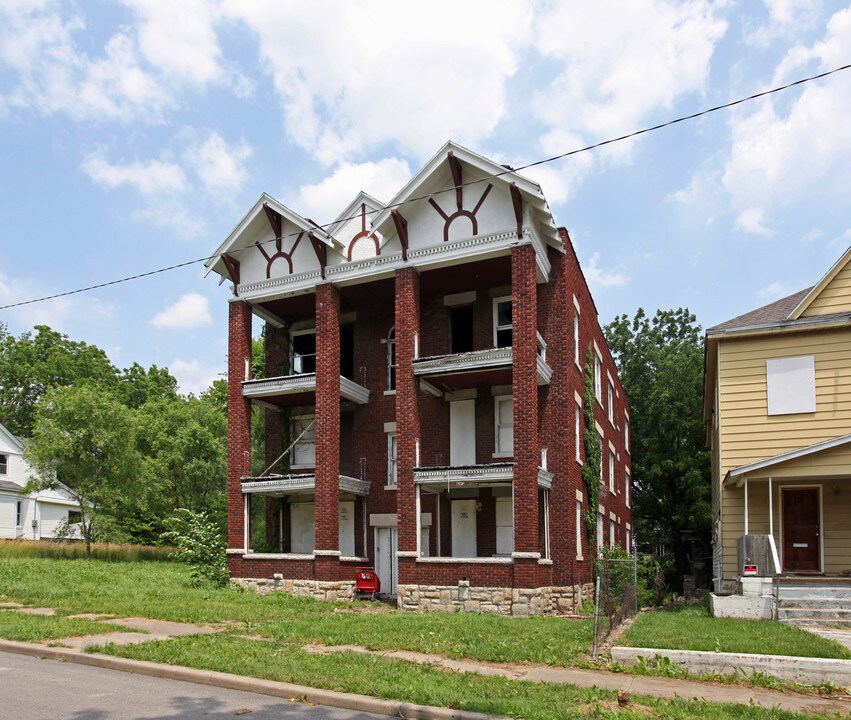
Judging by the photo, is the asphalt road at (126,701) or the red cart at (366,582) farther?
the red cart at (366,582)

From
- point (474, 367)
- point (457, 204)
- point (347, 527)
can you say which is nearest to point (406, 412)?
point (474, 367)

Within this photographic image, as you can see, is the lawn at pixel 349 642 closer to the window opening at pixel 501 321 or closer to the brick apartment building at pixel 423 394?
the brick apartment building at pixel 423 394

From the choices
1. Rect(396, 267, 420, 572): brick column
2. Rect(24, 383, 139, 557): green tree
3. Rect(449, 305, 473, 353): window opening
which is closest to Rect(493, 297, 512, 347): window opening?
Rect(449, 305, 473, 353): window opening

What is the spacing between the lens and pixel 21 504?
165ft

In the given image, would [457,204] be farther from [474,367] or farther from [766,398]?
[766,398]

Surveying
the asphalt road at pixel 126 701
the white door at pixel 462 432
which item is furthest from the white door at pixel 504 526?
the asphalt road at pixel 126 701

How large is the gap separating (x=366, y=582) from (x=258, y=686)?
545 inches

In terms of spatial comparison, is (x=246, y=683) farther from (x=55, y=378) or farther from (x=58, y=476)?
(x=55, y=378)

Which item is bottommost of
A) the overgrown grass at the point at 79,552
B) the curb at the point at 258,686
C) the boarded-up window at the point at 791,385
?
the overgrown grass at the point at 79,552

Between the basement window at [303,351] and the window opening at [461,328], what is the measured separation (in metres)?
5.25

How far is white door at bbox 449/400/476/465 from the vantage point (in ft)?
78.4

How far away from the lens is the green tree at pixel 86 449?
115 feet

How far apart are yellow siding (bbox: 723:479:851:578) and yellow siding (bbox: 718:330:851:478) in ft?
2.81

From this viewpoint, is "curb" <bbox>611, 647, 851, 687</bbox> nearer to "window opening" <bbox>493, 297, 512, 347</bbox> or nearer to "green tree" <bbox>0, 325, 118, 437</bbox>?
"window opening" <bbox>493, 297, 512, 347</bbox>
